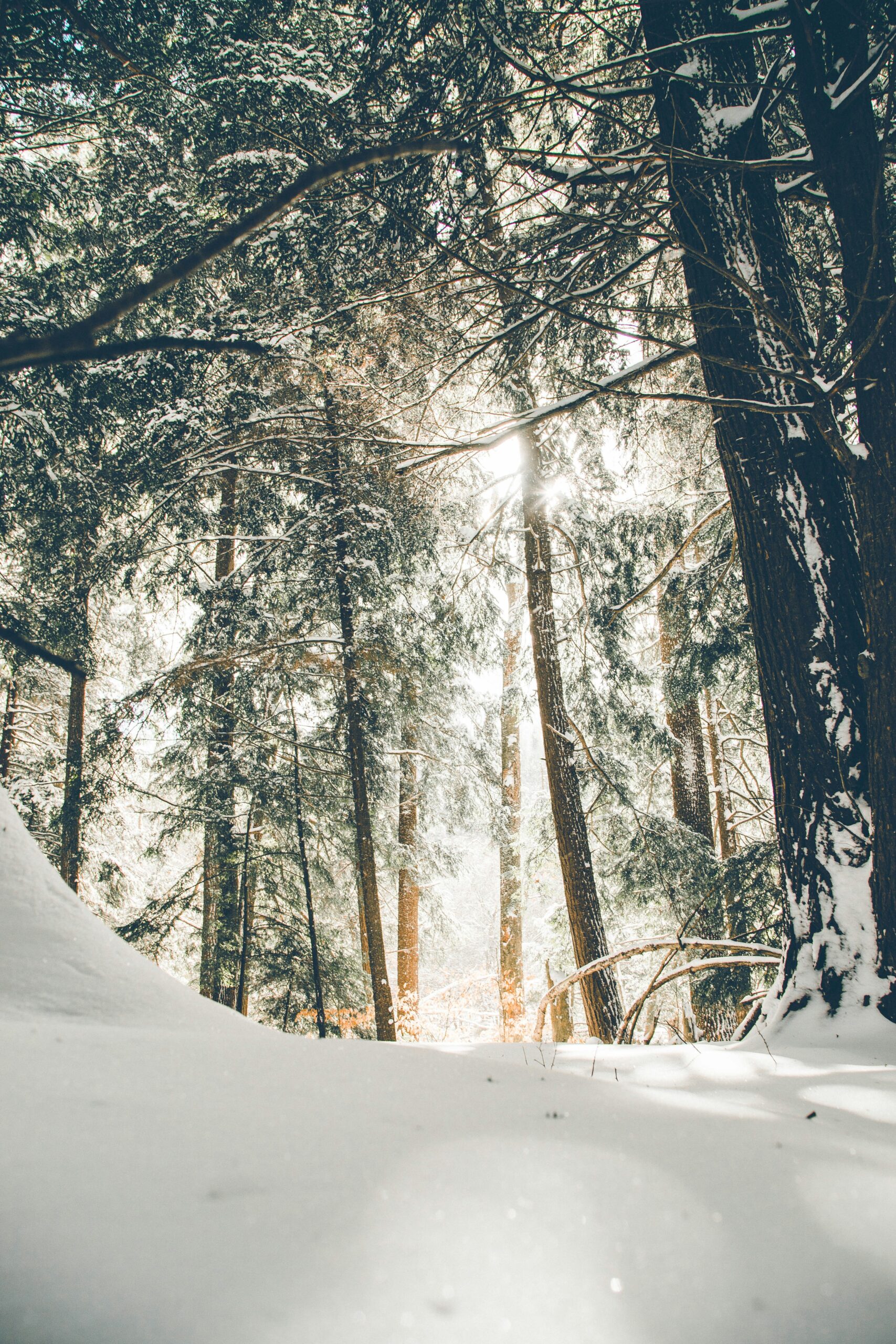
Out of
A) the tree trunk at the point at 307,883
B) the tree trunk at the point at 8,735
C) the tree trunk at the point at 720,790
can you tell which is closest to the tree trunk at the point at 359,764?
the tree trunk at the point at 307,883

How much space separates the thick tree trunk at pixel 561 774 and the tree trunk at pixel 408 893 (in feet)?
7.16

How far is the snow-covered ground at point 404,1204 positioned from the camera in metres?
0.68

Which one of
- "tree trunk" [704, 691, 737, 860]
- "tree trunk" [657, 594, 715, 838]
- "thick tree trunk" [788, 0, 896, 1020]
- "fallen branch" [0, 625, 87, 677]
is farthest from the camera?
"tree trunk" [704, 691, 737, 860]

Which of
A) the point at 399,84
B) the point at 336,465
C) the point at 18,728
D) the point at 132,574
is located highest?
the point at 399,84

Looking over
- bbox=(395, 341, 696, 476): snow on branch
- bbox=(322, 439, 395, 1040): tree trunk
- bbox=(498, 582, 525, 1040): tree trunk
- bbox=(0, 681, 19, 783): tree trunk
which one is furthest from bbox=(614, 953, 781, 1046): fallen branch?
bbox=(0, 681, 19, 783): tree trunk

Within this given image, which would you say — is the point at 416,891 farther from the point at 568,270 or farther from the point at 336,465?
the point at 568,270

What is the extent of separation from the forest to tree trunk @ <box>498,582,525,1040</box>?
229mm

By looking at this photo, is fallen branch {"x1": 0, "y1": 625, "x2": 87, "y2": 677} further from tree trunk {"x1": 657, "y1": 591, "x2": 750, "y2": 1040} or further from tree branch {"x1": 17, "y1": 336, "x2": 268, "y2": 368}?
tree trunk {"x1": 657, "y1": 591, "x2": 750, "y2": 1040}

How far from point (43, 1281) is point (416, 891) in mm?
12305

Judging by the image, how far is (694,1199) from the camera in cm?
96

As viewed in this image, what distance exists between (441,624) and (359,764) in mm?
1886

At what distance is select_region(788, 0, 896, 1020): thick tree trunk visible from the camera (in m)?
2.38

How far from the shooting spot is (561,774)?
20.8ft

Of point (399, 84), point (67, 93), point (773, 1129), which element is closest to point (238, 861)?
point (773, 1129)
